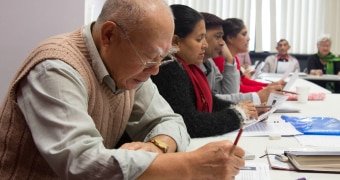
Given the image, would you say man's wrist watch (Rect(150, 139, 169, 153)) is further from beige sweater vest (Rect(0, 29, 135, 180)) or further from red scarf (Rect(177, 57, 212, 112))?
red scarf (Rect(177, 57, 212, 112))

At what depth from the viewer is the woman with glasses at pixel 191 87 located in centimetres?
149

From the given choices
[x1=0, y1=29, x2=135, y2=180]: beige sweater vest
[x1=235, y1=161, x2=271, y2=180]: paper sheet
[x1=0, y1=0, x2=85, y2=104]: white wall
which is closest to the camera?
[x1=0, y1=29, x2=135, y2=180]: beige sweater vest

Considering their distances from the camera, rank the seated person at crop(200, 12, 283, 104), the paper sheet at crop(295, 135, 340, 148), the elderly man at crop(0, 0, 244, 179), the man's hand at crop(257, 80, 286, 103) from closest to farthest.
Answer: the elderly man at crop(0, 0, 244, 179)
the paper sheet at crop(295, 135, 340, 148)
the seated person at crop(200, 12, 283, 104)
the man's hand at crop(257, 80, 286, 103)

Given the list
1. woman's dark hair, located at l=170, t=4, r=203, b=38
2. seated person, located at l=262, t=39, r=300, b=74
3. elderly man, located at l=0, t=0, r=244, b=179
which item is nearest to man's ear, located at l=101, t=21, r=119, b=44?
elderly man, located at l=0, t=0, r=244, b=179

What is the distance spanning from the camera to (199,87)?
1.77 m

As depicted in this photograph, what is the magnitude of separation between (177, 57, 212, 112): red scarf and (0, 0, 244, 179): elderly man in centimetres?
61

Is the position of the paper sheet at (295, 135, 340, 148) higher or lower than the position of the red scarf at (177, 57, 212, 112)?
lower

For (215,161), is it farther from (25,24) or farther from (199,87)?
(25,24)

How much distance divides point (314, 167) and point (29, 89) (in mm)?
836

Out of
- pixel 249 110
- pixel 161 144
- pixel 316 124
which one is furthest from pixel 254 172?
pixel 316 124

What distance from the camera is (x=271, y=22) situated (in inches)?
251

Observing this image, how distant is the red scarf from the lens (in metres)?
1.74

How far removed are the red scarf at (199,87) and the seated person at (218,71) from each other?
335mm

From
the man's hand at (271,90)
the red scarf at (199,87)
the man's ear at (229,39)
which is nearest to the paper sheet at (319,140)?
the red scarf at (199,87)
